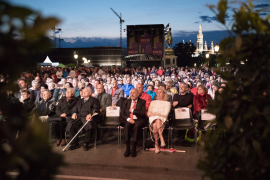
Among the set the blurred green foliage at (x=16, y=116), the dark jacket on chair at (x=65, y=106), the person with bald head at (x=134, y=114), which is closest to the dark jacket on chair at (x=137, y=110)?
the person with bald head at (x=134, y=114)

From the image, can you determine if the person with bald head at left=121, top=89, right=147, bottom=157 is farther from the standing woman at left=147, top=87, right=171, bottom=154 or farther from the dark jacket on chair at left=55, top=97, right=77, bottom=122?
the dark jacket on chair at left=55, top=97, right=77, bottom=122

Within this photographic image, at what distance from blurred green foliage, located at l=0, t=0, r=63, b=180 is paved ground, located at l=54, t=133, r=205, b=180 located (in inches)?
113

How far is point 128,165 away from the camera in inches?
191

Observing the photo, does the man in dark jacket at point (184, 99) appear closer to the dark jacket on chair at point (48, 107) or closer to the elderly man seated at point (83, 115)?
the elderly man seated at point (83, 115)

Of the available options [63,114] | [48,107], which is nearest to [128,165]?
[63,114]

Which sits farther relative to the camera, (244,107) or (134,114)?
(134,114)

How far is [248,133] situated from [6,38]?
159 centimetres

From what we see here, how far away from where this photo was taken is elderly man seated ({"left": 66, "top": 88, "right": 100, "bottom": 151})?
6.24m

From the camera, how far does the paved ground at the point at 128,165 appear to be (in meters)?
4.25

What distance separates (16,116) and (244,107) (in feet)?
4.90

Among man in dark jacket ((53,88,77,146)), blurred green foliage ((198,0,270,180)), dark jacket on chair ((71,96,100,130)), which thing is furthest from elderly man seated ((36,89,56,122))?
blurred green foliage ((198,0,270,180))

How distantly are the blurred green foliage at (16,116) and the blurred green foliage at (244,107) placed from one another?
120 centimetres

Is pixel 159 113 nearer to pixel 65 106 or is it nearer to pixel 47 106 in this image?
pixel 65 106

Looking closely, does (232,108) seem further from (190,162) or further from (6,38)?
(190,162)
